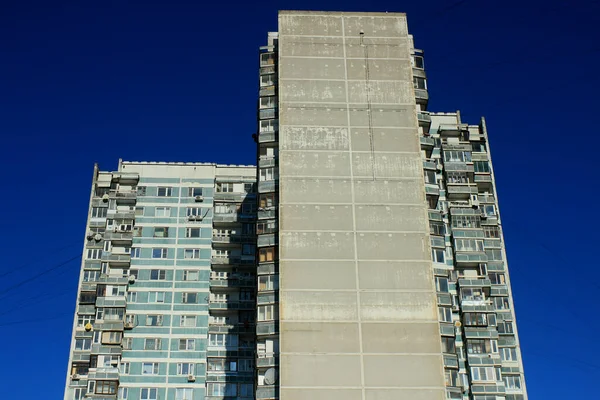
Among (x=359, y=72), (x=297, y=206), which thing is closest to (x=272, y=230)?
(x=297, y=206)

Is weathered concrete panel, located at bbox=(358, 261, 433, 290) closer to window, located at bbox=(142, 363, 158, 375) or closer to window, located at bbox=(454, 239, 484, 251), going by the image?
window, located at bbox=(454, 239, 484, 251)

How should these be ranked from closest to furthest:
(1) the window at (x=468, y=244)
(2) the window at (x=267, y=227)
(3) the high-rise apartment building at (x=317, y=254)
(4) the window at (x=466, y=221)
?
(3) the high-rise apartment building at (x=317, y=254)
(2) the window at (x=267, y=227)
(1) the window at (x=468, y=244)
(4) the window at (x=466, y=221)

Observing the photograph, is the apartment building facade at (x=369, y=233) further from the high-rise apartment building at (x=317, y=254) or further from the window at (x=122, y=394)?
the window at (x=122, y=394)

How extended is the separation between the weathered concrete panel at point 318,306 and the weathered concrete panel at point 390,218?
638 centimetres

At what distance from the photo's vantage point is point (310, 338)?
2616 inches

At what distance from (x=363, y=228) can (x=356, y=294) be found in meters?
5.87

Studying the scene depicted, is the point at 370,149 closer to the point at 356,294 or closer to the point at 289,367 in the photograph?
the point at 356,294

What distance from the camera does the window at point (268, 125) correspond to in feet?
252

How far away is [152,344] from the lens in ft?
261

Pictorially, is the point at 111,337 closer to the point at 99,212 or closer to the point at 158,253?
the point at 158,253

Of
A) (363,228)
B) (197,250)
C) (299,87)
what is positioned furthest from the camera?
(197,250)

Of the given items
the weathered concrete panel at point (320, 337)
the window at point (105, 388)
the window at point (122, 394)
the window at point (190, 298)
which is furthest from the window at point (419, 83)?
the window at point (105, 388)

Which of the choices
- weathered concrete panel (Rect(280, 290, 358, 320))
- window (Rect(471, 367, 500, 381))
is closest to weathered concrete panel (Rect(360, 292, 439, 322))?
weathered concrete panel (Rect(280, 290, 358, 320))

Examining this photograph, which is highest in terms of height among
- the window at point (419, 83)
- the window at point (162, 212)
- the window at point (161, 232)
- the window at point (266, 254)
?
the window at point (419, 83)
